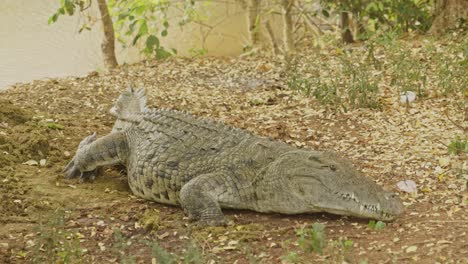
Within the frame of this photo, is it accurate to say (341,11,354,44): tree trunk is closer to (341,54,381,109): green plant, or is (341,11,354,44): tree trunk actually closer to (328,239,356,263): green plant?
(341,54,381,109): green plant

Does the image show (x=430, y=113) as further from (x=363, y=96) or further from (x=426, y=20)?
(x=426, y=20)

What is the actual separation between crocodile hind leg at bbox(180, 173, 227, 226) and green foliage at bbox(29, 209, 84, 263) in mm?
793

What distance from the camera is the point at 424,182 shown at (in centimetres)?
512

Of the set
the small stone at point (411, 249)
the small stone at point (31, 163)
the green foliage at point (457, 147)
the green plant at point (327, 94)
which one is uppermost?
the green plant at point (327, 94)

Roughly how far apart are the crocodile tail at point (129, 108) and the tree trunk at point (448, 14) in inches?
175

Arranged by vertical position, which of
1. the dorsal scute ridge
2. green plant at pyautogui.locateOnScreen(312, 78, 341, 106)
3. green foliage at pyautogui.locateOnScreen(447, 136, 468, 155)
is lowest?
green foliage at pyautogui.locateOnScreen(447, 136, 468, 155)

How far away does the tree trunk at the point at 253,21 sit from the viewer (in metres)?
11.2

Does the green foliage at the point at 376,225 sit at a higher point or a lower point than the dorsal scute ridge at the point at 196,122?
lower

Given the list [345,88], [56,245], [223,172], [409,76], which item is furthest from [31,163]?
[409,76]

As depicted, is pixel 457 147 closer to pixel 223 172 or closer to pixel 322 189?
pixel 322 189

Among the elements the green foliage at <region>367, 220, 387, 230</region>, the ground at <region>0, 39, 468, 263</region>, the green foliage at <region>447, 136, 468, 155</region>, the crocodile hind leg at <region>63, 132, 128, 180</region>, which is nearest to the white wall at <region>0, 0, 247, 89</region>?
the ground at <region>0, 39, 468, 263</region>

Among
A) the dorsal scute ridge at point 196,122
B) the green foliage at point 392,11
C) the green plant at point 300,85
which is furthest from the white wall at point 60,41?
the dorsal scute ridge at point 196,122

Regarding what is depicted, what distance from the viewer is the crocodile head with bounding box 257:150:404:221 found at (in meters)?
4.52

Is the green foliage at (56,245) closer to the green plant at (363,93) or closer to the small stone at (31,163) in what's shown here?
the small stone at (31,163)
